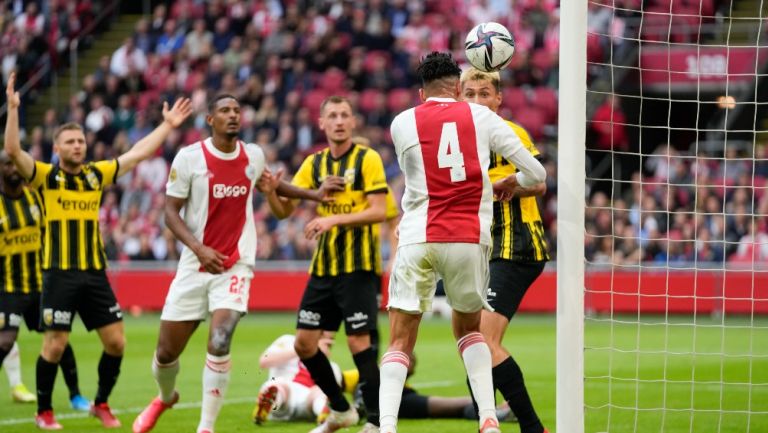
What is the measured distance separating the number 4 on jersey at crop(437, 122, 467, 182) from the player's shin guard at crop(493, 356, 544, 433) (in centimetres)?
131

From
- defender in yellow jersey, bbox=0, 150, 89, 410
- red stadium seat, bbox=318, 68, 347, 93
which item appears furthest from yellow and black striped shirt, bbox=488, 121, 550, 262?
red stadium seat, bbox=318, 68, 347, 93

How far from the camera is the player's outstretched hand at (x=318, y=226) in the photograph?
27.6 feet

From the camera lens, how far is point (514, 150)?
21.9ft

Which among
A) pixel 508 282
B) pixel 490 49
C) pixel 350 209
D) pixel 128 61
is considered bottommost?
pixel 508 282

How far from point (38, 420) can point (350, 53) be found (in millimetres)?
17630

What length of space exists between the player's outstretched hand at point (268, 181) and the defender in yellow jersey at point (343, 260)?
13 cm

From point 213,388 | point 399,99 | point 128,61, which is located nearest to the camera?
point 213,388

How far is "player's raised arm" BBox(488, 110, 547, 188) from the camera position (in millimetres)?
6656

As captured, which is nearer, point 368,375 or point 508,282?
point 508,282

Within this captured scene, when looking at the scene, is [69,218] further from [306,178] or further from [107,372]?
[306,178]

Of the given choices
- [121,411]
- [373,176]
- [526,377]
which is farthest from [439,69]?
[526,377]

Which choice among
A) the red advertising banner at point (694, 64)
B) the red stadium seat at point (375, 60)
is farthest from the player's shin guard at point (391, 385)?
the red stadium seat at point (375, 60)

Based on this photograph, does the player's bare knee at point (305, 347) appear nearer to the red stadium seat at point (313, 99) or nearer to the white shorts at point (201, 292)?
the white shorts at point (201, 292)

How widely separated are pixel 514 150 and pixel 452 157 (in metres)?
0.35
